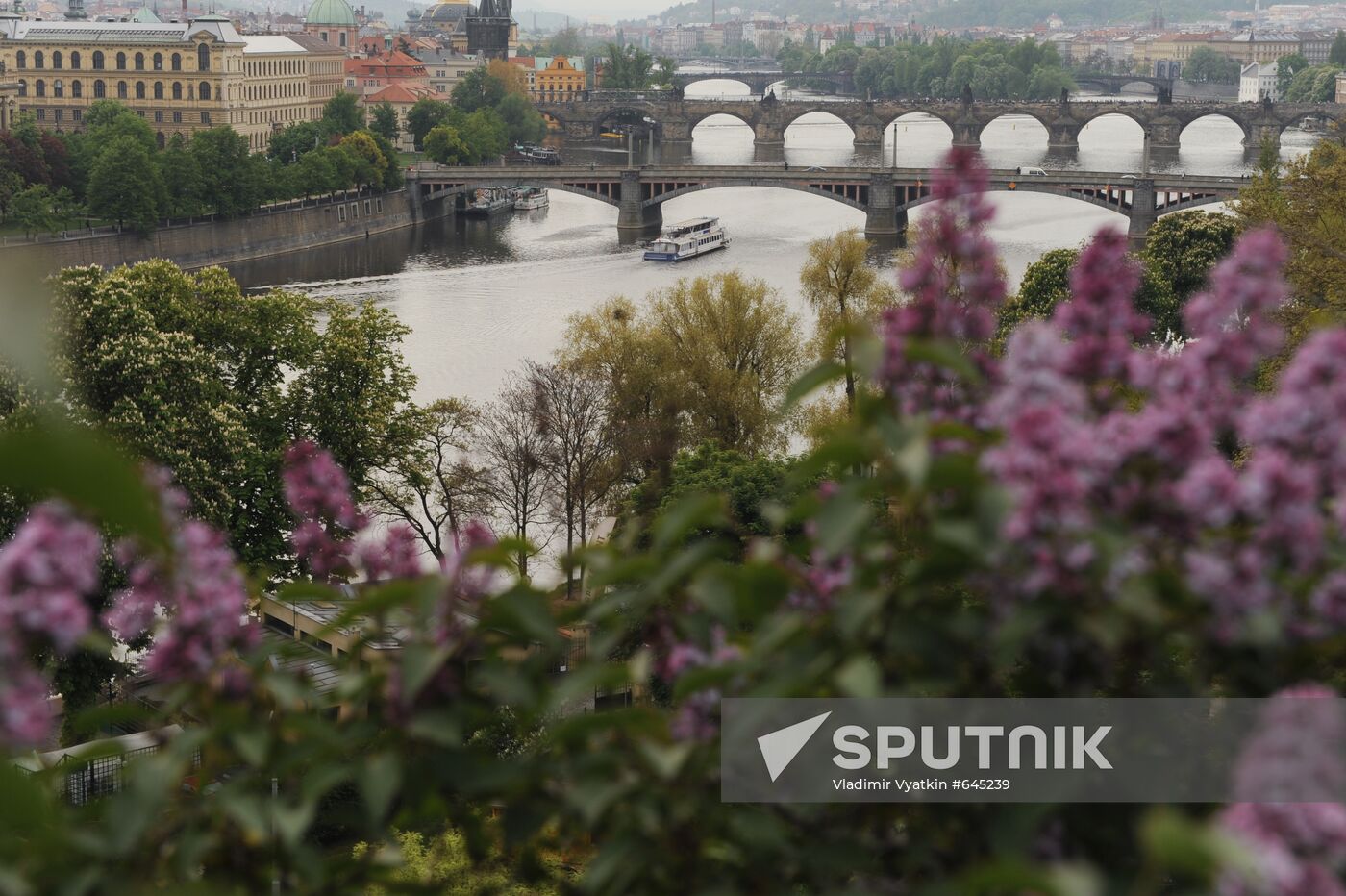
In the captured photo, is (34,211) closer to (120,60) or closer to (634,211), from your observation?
(634,211)

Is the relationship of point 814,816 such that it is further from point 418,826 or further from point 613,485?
point 613,485

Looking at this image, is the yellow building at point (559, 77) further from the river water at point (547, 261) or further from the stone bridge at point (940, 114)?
the river water at point (547, 261)

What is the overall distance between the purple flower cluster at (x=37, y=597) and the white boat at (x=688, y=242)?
Result: 3222 cm

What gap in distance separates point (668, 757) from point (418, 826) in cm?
79

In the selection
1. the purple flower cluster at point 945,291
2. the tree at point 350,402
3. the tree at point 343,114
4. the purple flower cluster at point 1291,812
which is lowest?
the tree at point 350,402

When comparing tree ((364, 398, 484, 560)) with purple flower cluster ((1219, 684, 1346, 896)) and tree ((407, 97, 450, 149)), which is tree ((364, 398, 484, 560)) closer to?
purple flower cluster ((1219, 684, 1346, 896))

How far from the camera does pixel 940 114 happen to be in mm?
60688

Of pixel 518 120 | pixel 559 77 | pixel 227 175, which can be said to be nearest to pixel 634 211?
pixel 227 175

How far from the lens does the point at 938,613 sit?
1724 millimetres

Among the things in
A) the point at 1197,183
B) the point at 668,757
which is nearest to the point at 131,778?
the point at 668,757

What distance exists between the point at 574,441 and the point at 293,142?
28697mm

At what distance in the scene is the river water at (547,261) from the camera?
80.7ft

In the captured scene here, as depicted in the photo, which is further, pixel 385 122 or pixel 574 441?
pixel 385 122

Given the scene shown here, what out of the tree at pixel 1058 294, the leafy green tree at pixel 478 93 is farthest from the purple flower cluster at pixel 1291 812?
the leafy green tree at pixel 478 93
